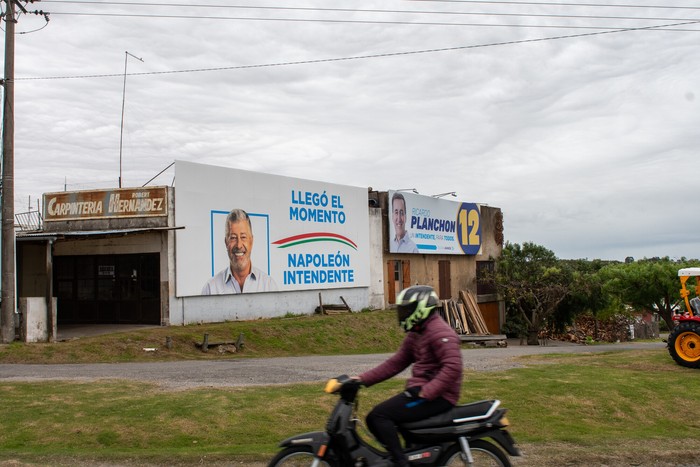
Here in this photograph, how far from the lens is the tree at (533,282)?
1489 inches

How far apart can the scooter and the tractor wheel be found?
1149cm

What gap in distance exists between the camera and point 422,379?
19.2 feet

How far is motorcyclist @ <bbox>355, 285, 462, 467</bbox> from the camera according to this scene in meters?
5.66

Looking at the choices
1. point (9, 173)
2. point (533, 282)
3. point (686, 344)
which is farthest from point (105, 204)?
point (533, 282)

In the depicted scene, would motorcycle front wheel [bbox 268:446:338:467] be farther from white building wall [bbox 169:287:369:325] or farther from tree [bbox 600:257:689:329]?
tree [bbox 600:257:689:329]

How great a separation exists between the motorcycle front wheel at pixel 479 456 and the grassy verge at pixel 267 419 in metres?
2.18

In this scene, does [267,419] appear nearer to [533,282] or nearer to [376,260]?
[376,260]

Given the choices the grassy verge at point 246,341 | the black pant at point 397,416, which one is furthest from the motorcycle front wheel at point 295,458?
the grassy verge at point 246,341

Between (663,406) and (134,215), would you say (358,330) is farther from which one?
(663,406)

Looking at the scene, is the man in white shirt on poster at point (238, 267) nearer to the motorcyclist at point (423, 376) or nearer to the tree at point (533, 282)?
the tree at point (533, 282)

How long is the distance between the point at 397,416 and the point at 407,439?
265 millimetres

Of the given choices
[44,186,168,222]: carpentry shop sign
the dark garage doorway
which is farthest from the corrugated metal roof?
the dark garage doorway

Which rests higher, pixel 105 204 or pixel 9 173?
pixel 9 173

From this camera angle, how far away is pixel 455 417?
5.73 metres
